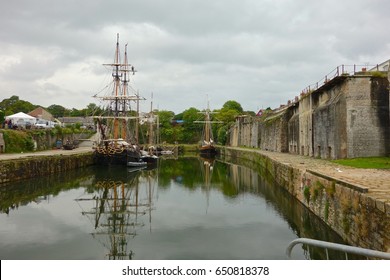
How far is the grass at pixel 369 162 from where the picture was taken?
1766 cm

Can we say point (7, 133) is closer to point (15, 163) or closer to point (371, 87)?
point (15, 163)

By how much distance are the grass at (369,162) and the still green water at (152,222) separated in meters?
3.82

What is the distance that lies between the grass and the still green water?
12.5ft

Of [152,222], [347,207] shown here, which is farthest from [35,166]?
[347,207]

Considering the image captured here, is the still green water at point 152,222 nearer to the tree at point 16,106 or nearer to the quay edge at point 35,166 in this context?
the quay edge at point 35,166

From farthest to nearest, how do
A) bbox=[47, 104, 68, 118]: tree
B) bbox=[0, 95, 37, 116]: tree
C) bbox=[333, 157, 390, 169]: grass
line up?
bbox=[47, 104, 68, 118]: tree → bbox=[0, 95, 37, 116]: tree → bbox=[333, 157, 390, 169]: grass

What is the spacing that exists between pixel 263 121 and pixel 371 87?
3068 centimetres

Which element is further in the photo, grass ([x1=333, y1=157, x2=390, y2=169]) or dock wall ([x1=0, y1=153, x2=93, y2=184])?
dock wall ([x1=0, y1=153, x2=93, y2=184])

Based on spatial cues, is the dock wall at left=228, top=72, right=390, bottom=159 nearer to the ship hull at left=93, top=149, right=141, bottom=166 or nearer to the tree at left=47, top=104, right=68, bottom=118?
the ship hull at left=93, top=149, right=141, bottom=166

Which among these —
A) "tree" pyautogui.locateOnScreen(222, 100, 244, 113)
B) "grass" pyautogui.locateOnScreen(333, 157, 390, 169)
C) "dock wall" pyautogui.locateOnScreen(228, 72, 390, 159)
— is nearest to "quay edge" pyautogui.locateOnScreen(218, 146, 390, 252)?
"grass" pyautogui.locateOnScreen(333, 157, 390, 169)

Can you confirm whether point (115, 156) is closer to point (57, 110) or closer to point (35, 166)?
point (35, 166)

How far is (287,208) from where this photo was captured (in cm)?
1689

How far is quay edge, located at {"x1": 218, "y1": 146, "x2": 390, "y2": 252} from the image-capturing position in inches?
323

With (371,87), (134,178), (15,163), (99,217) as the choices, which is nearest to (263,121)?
(134,178)
